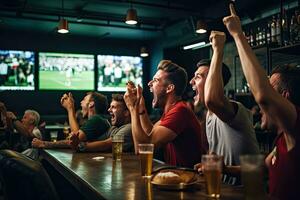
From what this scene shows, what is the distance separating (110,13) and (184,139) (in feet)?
19.6

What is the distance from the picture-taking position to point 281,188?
138 centimetres

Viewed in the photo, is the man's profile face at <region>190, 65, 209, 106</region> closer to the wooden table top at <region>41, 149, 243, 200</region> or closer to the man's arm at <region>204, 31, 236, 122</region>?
the man's arm at <region>204, 31, 236, 122</region>

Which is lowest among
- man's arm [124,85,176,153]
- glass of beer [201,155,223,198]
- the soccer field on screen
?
glass of beer [201,155,223,198]

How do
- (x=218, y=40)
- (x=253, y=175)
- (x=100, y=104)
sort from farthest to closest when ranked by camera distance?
1. (x=100, y=104)
2. (x=218, y=40)
3. (x=253, y=175)

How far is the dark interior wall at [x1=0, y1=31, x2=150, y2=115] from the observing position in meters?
8.83

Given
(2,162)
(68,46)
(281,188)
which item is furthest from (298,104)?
(68,46)

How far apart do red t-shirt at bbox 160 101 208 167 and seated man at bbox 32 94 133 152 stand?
555 mm

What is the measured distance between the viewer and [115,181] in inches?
60.1

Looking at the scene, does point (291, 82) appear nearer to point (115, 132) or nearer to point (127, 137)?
point (127, 137)

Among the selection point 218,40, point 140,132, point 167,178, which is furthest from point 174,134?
point 167,178

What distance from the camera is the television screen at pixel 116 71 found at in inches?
381

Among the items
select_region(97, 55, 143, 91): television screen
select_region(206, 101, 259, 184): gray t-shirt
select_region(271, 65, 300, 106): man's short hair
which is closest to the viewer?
select_region(271, 65, 300, 106): man's short hair

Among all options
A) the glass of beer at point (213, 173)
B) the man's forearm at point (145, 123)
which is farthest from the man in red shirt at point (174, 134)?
the glass of beer at point (213, 173)

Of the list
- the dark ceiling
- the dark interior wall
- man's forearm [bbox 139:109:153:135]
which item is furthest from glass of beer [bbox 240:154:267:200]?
the dark interior wall
